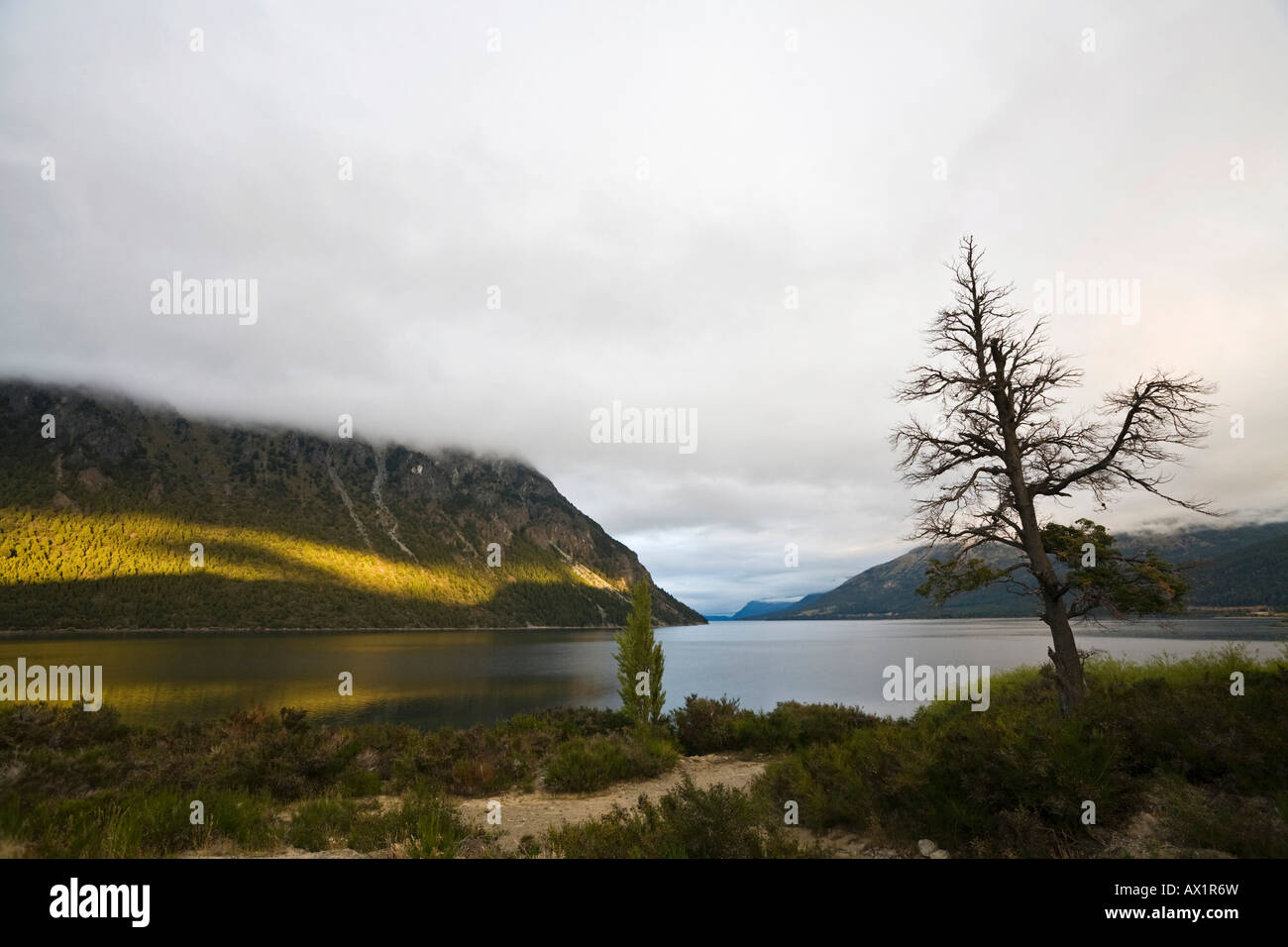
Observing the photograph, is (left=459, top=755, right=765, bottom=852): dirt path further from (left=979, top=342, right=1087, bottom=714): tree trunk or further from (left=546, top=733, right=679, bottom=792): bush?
(left=979, top=342, right=1087, bottom=714): tree trunk

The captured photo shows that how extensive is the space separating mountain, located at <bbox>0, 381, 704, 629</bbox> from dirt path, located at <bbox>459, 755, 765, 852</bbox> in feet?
353

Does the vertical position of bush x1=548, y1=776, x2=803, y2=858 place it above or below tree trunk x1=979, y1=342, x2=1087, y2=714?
below

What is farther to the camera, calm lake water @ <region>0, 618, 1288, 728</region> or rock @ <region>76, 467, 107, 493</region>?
rock @ <region>76, 467, 107, 493</region>

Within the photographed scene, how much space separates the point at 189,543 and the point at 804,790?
171 metres

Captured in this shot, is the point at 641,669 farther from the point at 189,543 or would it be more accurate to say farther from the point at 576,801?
the point at 189,543

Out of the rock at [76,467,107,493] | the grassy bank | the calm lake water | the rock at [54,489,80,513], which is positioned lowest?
the calm lake water

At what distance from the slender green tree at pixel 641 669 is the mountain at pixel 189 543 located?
10342 centimetres

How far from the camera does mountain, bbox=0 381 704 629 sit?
112000 millimetres

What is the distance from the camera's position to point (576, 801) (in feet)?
38.1

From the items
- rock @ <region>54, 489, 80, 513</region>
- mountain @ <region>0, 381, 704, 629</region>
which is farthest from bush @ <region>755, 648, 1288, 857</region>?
rock @ <region>54, 489, 80, 513</region>
